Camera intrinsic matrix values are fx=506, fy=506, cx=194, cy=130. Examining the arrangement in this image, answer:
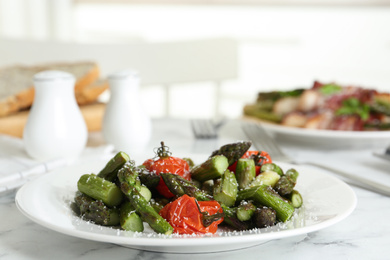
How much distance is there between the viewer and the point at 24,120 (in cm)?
226

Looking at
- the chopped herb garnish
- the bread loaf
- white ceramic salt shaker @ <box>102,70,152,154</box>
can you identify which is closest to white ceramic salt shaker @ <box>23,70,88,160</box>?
white ceramic salt shaker @ <box>102,70,152,154</box>

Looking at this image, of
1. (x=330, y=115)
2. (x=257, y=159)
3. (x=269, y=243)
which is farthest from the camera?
(x=330, y=115)

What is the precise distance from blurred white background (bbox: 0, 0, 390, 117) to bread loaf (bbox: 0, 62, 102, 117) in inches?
57.2

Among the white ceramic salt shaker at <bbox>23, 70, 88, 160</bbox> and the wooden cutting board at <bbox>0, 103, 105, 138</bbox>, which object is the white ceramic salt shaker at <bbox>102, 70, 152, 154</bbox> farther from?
the wooden cutting board at <bbox>0, 103, 105, 138</bbox>

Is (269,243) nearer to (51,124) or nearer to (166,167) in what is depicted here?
(166,167)

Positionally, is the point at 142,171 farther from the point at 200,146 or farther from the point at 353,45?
the point at 353,45

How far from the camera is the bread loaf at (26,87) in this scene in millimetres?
2447

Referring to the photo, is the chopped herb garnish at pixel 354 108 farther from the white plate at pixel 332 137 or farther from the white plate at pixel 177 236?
the white plate at pixel 177 236

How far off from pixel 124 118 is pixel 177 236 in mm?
1104

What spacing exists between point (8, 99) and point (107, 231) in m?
1.64

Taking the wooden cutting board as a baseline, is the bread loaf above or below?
above

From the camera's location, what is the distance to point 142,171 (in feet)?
3.79

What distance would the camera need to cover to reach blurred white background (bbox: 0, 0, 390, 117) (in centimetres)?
471

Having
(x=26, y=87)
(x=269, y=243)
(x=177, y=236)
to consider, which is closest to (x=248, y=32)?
(x=26, y=87)
